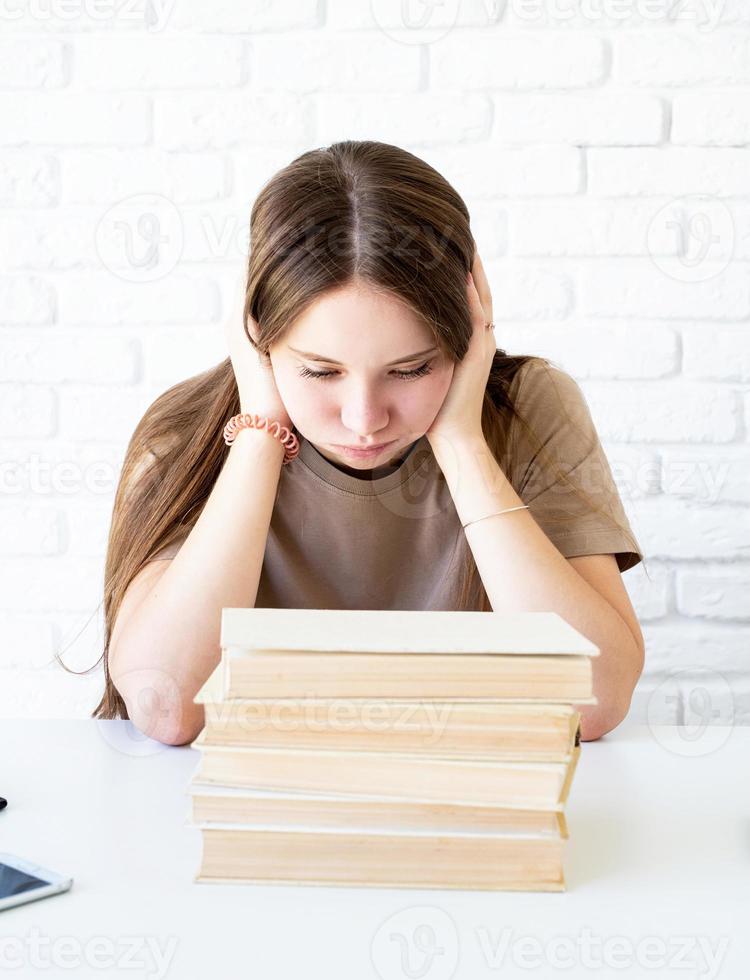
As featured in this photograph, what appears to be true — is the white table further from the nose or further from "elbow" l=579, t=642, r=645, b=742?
the nose

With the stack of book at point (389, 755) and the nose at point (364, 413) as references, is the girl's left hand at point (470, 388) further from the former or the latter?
the stack of book at point (389, 755)

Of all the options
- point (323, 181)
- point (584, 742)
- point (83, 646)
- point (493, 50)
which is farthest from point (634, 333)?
point (83, 646)

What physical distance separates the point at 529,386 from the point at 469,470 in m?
0.22

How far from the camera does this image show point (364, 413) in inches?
36.6

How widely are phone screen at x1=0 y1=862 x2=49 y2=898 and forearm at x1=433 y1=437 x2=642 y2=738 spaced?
0.52 metres

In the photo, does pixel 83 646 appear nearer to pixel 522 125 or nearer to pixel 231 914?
pixel 522 125

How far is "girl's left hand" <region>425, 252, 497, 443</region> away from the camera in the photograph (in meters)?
1.07

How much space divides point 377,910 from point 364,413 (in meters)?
0.47

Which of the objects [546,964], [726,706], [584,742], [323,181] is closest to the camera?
[546,964]

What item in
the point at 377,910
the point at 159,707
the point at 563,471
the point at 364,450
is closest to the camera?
the point at 377,910

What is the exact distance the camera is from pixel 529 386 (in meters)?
1.22

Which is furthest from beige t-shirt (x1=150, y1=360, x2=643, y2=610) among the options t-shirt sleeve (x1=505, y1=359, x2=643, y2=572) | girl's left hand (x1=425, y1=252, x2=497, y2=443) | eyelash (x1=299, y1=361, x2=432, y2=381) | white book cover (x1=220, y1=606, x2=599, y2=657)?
white book cover (x1=220, y1=606, x2=599, y2=657)

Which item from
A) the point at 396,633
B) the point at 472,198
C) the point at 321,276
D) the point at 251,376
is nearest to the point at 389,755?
the point at 396,633

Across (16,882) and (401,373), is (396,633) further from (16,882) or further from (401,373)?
(401,373)
